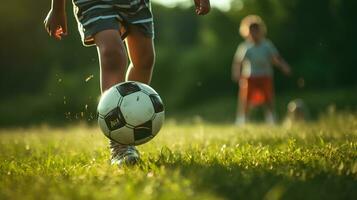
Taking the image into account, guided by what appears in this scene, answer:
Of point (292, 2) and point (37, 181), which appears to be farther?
point (292, 2)

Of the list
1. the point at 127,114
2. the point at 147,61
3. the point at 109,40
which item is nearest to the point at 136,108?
the point at 127,114

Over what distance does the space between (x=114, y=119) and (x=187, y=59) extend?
981 inches

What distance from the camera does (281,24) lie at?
2331 centimetres

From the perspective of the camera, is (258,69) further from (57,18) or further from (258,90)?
(57,18)

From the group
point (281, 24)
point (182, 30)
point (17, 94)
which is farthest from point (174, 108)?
point (182, 30)

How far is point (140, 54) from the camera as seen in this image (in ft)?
14.8

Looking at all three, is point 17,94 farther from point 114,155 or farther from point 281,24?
point 114,155

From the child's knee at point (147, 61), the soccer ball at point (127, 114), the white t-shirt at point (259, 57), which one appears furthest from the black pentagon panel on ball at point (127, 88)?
the white t-shirt at point (259, 57)

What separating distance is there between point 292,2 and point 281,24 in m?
5.04

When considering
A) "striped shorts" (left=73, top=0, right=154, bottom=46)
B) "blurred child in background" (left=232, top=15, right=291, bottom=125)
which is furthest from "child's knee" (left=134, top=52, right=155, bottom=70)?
"blurred child in background" (left=232, top=15, right=291, bottom=125)

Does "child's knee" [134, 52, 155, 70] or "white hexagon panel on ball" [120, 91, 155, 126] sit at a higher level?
"child's knee" [134, 52, 155, 70]

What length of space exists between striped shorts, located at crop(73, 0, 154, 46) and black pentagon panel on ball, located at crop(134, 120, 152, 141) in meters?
0.75

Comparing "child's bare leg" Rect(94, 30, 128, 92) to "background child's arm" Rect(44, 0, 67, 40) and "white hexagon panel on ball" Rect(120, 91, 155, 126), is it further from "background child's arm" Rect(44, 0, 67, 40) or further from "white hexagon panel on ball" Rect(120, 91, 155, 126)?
"background child's arm" Rect(44, 0, 67, 40)

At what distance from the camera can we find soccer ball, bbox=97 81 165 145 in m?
3.86
